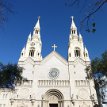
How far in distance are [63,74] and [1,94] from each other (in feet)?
41.1

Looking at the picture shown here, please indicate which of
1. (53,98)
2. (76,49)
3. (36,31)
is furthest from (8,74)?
(36,31)

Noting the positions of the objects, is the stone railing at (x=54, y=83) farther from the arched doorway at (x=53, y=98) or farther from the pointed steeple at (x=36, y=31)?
the pointed steeple at (x=36, y=31)

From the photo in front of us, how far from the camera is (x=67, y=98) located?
36906 millimetres

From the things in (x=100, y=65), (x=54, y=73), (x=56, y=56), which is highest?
(x=56, y=56)

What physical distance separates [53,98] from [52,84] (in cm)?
275

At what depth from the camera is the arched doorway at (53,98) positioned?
1469 inches

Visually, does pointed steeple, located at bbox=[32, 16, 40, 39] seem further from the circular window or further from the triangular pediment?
the circular window

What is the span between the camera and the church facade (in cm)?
3650

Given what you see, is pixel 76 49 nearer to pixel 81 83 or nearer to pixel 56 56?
pixel 56 56

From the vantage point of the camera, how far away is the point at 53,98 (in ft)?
126

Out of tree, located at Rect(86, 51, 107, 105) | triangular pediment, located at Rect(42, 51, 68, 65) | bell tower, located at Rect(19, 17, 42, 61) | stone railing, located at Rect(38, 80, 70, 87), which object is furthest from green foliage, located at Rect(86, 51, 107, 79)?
bell tower, located at Rect(19, 17, 42, 61)

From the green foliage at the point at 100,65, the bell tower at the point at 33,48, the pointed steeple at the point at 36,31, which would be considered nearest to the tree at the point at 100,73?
the green foliage at the point at 100,65

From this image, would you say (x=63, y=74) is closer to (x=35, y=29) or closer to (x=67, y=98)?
(x=67, y=98)

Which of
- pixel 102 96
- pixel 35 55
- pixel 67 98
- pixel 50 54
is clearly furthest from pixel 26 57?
pixel 102 96
